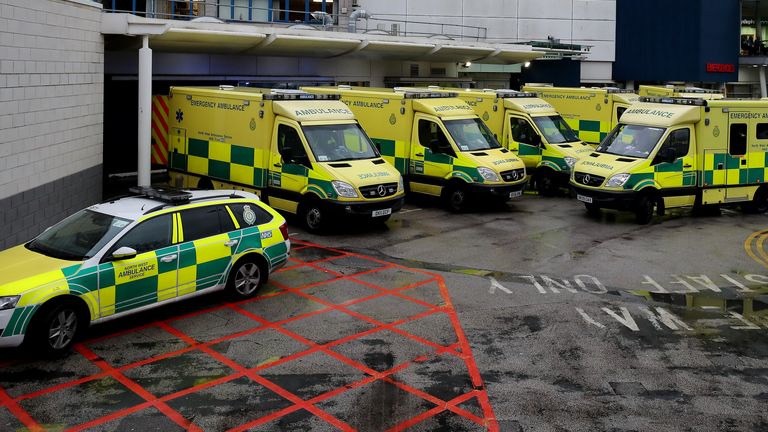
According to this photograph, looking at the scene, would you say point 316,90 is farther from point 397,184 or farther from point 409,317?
point 409,317

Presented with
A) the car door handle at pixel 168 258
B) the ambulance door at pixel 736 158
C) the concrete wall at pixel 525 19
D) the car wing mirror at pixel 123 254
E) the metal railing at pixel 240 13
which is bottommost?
the car door handle at pixel 168 258

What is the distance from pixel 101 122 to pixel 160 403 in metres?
10.5

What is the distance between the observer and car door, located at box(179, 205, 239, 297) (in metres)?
11.2

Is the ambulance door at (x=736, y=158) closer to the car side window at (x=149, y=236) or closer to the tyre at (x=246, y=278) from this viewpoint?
A: the tyre at (x=246, y=278)

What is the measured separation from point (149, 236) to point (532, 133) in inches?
556

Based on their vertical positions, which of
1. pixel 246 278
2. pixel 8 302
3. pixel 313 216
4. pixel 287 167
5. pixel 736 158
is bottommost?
pixel 246 278

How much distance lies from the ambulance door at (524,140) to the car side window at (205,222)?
12.7 meters

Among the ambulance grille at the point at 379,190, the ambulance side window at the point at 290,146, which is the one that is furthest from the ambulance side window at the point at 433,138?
the ambulance side window at the point at 290,146

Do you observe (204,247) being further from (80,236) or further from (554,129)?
(554,129)

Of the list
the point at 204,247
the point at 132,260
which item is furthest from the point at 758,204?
the point at 132,260

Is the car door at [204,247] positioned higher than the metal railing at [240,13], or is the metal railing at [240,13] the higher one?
the metal railing at [240,13]

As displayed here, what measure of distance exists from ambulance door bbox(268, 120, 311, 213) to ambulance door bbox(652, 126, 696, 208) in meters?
7.73

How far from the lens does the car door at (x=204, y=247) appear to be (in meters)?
11.2

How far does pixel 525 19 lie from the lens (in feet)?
130
